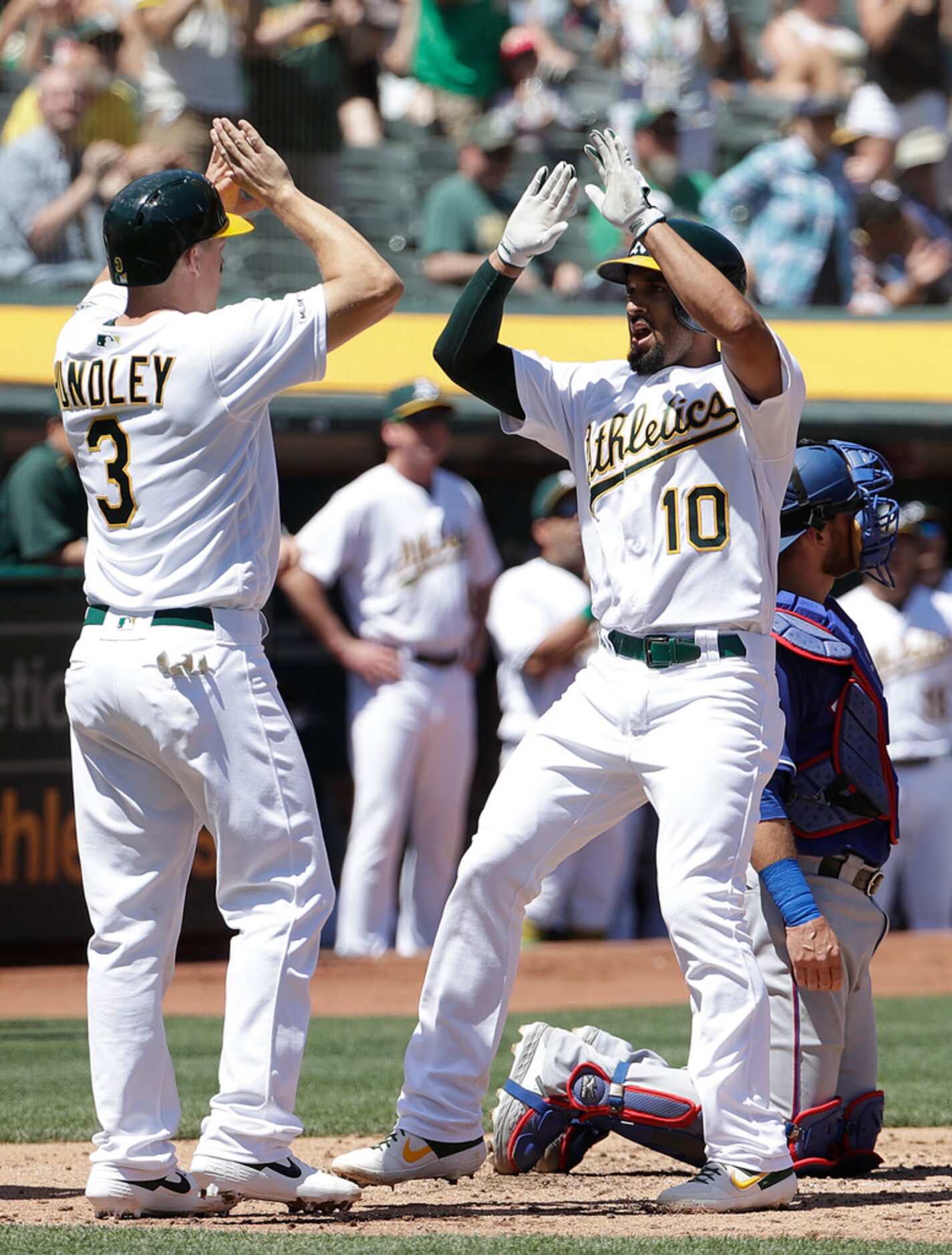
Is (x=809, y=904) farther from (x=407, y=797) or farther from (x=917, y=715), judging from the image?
(x=917, y=715)

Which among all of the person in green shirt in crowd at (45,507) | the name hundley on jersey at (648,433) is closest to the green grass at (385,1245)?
the name hundley on jersey at (648,433)

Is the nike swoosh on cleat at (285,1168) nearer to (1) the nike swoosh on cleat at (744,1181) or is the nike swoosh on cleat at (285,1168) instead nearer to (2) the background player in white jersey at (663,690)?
(2) the background player in white jersey at (663,690)

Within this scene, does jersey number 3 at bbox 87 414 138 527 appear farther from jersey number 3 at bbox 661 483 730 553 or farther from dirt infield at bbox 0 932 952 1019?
dirt infield at bbox 0 932 952 1019

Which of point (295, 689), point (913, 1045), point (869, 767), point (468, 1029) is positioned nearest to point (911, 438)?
point (295, 689)

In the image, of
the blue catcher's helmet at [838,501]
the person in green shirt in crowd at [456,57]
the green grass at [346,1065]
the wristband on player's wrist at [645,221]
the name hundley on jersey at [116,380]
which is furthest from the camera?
the person in green shirt in crowd at [456,57]

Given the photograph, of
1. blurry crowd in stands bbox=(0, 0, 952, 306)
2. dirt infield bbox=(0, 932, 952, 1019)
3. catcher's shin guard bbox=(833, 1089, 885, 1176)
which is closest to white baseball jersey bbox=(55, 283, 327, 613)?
Answer: catcher's shin guard bbox=(833, 1089, 885, 1176)

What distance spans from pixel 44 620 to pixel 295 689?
1560 mm

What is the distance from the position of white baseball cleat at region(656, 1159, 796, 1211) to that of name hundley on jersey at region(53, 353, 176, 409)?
1838mm

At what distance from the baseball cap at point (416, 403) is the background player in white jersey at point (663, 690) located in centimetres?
451

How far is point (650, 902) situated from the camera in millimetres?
10328

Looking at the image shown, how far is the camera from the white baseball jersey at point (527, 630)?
9211 millimetres

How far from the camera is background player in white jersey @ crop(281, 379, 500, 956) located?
8.79 m

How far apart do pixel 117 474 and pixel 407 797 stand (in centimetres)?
521

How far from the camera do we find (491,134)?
11000 mm
